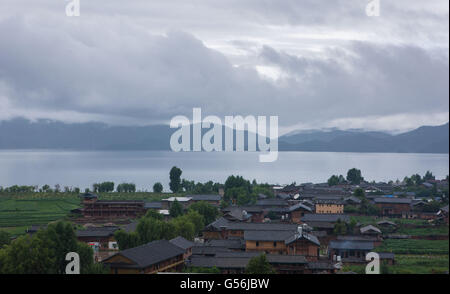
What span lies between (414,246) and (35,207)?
27.5 m

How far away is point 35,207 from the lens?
36.5 m

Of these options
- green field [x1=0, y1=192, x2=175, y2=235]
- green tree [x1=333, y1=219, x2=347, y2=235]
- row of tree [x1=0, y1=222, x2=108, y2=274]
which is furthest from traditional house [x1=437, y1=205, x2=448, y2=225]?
green field [x1=0, y1=192, x2=175, y2=235]

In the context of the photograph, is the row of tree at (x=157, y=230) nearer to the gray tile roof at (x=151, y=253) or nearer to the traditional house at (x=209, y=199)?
the gray tile roof at (x=151, y=253)

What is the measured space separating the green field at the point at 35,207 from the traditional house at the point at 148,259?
1247 centimetres

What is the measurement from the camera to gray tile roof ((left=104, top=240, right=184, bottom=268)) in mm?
14609

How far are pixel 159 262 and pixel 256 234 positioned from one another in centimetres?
641

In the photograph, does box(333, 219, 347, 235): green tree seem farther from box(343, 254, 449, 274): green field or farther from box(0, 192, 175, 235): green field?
box(0, 192, 175, 235): green field

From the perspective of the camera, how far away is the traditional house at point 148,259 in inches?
567

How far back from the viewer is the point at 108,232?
23.5m

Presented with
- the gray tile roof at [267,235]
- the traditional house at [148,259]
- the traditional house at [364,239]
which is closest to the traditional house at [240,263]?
the traditional house at [148,259]
